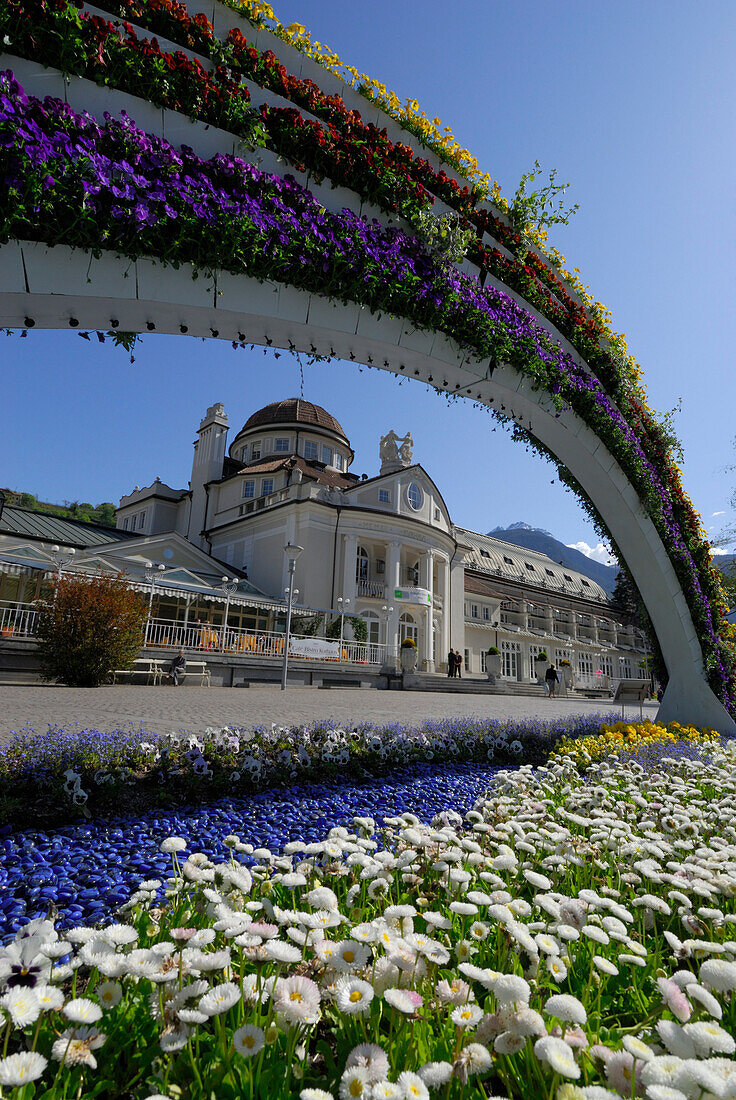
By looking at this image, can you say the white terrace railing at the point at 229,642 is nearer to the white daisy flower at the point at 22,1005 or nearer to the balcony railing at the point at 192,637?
the balcony railing at the point at 192,637

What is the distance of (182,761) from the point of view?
15.5 ft

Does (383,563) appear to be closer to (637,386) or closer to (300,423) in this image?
(300,423)

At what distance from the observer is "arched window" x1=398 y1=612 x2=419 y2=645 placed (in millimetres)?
34250

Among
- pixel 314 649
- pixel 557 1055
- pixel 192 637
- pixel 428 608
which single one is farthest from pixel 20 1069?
pixel 428 608

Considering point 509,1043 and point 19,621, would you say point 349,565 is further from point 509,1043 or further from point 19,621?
point 509,1043

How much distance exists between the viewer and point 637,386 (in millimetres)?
9594

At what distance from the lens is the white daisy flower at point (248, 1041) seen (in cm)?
124

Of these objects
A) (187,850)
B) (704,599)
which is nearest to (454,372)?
(187,850)

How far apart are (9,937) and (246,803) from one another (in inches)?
87.4

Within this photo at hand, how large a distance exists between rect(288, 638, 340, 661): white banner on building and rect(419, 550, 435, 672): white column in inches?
419

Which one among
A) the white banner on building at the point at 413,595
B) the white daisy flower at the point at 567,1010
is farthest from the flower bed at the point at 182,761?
the white banner on building at the point at 413,595

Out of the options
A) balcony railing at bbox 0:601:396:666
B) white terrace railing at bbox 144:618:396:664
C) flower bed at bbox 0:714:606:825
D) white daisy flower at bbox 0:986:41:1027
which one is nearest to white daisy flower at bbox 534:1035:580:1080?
white daisy flower at bbox 0:986:41:1027

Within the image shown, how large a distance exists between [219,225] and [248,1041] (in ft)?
14.7

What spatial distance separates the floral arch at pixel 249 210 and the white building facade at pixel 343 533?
24.0 meters
